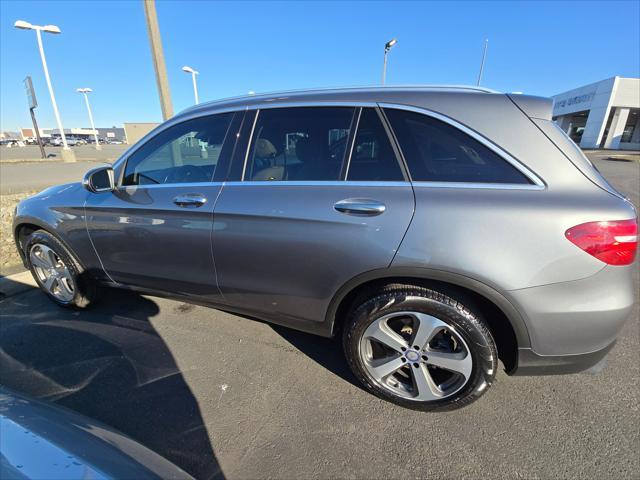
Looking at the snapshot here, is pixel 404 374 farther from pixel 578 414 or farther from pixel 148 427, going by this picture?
pixel 148 427

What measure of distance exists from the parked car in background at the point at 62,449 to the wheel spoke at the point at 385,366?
1.19 m

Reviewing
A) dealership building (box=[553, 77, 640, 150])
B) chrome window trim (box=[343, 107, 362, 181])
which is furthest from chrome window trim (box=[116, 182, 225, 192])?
dealership building (box=[553, 77, 640, 150])

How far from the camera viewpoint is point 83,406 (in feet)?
6.84

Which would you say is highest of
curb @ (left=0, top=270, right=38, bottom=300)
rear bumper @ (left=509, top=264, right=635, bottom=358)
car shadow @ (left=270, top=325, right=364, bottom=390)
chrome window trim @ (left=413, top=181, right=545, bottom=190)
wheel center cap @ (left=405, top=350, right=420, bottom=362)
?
chrome window trim @ (left=413, top=181, right=545, bottom=190)

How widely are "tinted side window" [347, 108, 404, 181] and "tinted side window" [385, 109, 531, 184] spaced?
74mm

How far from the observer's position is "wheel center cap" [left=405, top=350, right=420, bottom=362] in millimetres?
1945

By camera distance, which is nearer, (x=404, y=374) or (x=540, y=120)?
(x=540, y=120)

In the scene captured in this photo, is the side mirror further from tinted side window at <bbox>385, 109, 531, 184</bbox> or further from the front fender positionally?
tinted side window at <bbox>385, 109, 531, 184</bbox>

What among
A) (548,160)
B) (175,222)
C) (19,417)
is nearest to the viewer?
(19,417)

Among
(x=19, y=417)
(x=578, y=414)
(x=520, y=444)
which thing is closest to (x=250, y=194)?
(x=19, y=417)

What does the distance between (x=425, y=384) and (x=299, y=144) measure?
5.52 feet

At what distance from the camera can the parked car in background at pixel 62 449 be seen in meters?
1.01

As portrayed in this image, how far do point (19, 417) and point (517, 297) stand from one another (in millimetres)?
2172

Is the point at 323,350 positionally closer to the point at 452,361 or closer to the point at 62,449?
the point at 452,361
